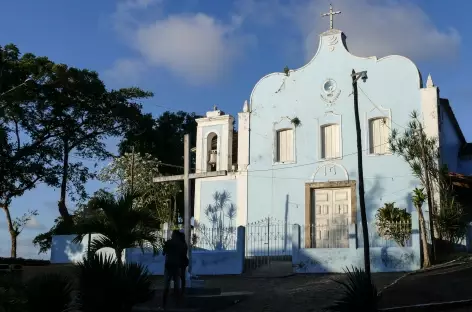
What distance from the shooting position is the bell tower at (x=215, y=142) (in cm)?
2352

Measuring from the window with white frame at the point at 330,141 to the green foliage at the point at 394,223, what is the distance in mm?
2949

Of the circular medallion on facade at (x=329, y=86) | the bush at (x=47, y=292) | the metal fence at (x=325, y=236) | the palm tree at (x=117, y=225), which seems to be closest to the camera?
the bush at (x=47, y=292)

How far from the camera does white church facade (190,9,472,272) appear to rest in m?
20.6

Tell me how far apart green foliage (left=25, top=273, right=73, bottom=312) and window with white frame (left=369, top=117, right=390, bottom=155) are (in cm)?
1359

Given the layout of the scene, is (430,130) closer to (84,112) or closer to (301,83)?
(301,83)

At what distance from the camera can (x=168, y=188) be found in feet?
92.0

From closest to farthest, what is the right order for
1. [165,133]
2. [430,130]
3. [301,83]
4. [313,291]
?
[313,291] → [430,130] → [301,83] → [165,133]

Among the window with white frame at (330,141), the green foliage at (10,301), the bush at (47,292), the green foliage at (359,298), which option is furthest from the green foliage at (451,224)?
the green foliage at (10,301)

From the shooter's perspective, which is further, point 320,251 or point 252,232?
point 252,232

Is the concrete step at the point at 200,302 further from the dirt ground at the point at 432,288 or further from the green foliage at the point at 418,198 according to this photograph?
the green foliage at the point at 418,198

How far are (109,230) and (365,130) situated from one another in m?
11.8

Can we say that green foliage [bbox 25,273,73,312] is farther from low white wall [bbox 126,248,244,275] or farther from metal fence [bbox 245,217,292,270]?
metal fence [bbox 245,217,292,270]

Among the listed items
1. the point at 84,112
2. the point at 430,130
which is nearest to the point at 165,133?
the point at 84,112

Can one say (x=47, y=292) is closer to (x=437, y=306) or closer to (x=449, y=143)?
(x=437, y=306)
